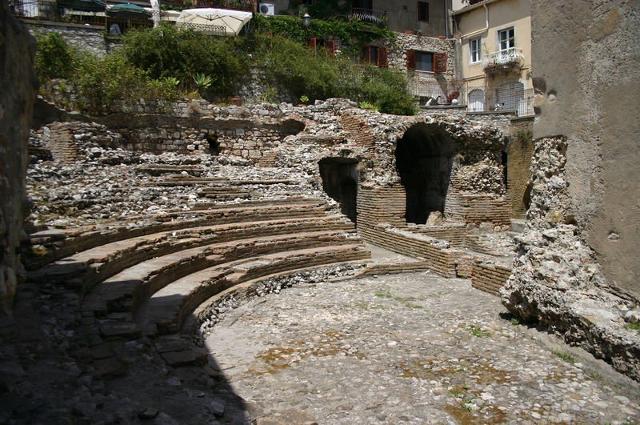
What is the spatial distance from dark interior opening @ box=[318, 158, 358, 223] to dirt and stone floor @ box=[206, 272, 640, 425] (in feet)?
24.1

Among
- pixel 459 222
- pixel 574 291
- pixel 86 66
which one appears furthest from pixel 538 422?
pixel 86 66

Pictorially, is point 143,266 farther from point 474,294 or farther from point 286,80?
point 286,80

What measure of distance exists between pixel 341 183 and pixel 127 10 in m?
11.8

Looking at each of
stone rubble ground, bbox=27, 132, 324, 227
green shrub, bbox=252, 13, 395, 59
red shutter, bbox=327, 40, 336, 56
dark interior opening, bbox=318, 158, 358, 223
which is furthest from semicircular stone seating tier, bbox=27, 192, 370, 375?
red shutter, bbox=327, 40, 336, 56

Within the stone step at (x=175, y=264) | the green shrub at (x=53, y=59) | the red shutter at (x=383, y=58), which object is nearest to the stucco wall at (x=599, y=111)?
the stone step at (x=175, y=264)

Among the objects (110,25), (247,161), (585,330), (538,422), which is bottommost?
(538,422)

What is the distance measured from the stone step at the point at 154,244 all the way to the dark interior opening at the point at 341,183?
13.0ft

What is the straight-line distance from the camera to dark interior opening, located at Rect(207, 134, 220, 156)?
14633mm

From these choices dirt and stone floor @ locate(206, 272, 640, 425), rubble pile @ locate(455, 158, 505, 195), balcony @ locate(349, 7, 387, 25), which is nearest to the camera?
dirt and stone floor @ locate(206, 272, 640, 425)

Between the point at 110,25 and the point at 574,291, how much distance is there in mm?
19783

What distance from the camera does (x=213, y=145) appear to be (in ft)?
48.7

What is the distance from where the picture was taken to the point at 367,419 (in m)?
3.99

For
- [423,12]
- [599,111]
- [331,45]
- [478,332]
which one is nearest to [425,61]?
[423,12]

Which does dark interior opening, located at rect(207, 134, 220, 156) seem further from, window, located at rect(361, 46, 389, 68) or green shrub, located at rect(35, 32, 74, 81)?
window, located at rect(361, 46, 389, 68)
